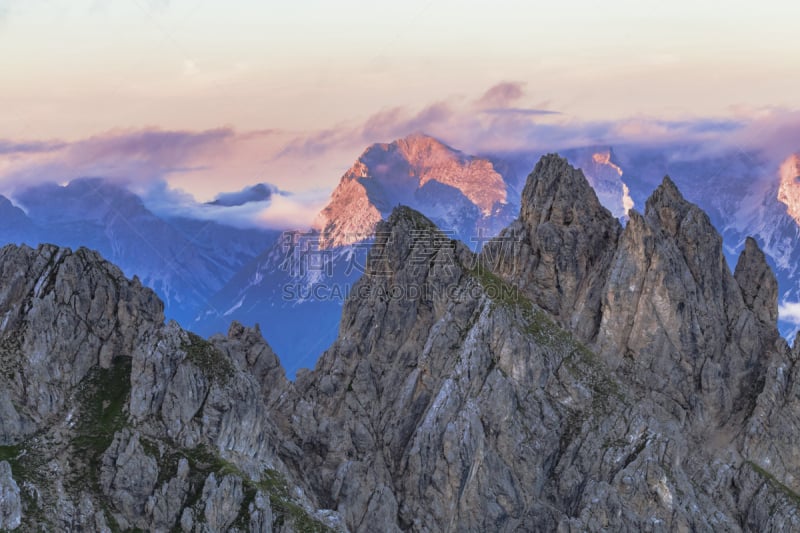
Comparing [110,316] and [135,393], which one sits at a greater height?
[110,316]

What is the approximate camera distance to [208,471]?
582ft

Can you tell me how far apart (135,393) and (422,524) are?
181 feet

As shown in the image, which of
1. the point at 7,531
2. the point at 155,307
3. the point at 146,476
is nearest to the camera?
the point at 7,531

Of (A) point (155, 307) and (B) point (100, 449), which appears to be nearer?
(B) point (100, 449)

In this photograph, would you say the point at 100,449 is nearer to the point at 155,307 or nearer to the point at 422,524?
the point at 155,307

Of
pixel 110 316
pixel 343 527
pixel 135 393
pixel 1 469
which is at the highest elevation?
pixel 110 316

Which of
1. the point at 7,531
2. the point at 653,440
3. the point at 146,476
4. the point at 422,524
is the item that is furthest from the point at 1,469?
the point at 653,440

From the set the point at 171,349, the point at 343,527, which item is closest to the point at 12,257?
the point at 171,349

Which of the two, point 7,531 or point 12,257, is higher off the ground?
point 12,257

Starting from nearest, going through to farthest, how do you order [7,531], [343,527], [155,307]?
[7,531]
[343,527]
[155,307]

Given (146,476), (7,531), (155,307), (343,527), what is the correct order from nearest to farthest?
(7,531) < (146,476) < (343,527) < (155,307)

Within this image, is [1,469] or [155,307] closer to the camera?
[1,469]

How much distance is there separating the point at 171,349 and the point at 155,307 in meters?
13.9

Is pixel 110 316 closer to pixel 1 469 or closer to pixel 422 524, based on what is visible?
pixel 1 469
